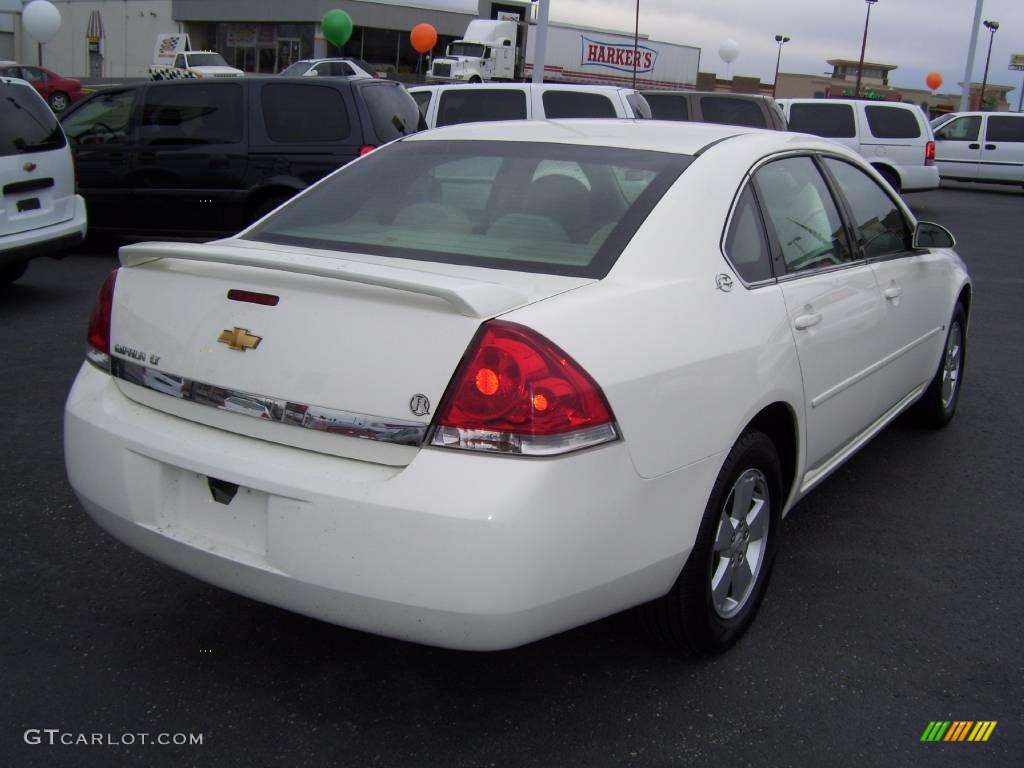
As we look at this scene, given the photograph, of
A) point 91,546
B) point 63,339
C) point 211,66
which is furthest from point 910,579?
point 211,66

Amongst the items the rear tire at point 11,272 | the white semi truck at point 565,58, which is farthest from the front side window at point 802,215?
the white semi truck at point 565,58

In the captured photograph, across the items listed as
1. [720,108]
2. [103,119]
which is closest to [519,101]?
[720,108]

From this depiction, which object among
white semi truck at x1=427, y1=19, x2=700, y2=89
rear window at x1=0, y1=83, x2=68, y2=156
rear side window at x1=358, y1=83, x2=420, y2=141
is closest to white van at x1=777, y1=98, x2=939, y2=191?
rear side window at x1=358, y1=83, x2=420, y2=141

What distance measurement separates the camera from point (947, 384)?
564 cm

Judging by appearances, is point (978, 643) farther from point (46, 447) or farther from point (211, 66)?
point (211, 66)

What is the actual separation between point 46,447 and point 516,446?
322cm

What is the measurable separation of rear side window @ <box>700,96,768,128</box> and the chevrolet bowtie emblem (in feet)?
46.4

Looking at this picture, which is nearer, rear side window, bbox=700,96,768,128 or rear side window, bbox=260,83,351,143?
rear side window, bbox=260,83,351,143

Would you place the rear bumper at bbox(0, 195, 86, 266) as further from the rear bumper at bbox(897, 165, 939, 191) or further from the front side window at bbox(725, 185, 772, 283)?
the rear bumper at bbox(897, 165, 939, 191)

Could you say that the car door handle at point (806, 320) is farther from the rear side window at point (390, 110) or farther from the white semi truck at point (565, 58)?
the white semi truck at point (565, 58)

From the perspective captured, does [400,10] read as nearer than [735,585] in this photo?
No

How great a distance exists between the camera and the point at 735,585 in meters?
3.23

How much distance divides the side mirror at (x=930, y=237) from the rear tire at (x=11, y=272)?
22.9 feet

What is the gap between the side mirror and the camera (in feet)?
15.0
